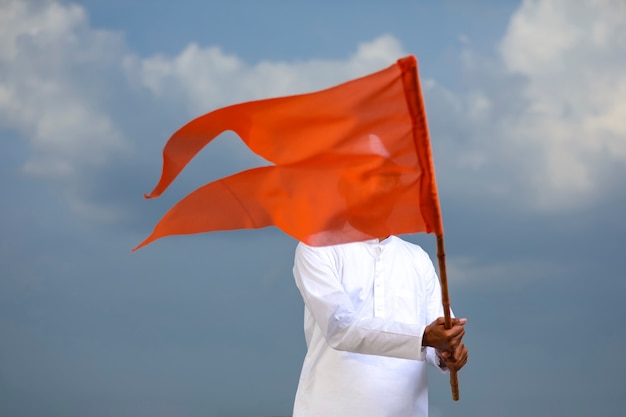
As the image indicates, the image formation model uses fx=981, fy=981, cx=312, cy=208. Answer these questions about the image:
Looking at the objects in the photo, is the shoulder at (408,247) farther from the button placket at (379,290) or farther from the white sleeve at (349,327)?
the white sleeve at (349,327)

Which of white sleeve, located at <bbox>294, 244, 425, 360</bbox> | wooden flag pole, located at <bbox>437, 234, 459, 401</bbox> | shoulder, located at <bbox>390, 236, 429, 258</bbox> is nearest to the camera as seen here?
wooden flag pole, located at <bbox>437, 234, 459, 401</bbox>

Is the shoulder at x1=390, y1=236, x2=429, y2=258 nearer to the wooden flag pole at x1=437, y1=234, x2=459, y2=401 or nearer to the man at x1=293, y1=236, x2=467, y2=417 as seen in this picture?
the man at x1=293, y1=236, x2=467, y2=417

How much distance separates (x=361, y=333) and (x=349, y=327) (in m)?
0.04

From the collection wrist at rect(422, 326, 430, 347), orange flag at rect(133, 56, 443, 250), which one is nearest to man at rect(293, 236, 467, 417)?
wrist at rect(422, 326, 430, 347)

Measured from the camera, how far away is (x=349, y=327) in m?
2.99

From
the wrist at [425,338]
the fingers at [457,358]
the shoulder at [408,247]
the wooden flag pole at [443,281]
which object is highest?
the shoulder at [408,247]

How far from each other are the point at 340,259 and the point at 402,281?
23cm

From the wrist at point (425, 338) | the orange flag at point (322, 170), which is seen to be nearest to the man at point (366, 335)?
the wrist at point (425, 338)

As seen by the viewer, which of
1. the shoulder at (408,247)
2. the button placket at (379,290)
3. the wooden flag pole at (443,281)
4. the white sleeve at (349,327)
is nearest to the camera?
the wooden flag pole at (443,281)

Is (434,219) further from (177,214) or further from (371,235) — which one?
(177,214)

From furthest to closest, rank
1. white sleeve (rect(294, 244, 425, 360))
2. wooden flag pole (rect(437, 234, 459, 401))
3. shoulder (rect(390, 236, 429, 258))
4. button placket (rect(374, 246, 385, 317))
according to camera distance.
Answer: shoulder (rect(390, 236, 429, 258))
button placket (rect(374, 246, 385, 317))
white sleeve (rect(294, 244, 425, 360))
wooden flag pole (rect(437, 234, 459, 401))

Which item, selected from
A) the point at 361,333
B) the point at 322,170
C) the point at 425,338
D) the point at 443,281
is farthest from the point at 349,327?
the point at 322,170

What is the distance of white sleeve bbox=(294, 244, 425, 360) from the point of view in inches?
117

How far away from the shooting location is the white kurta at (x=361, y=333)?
300 centimetres
